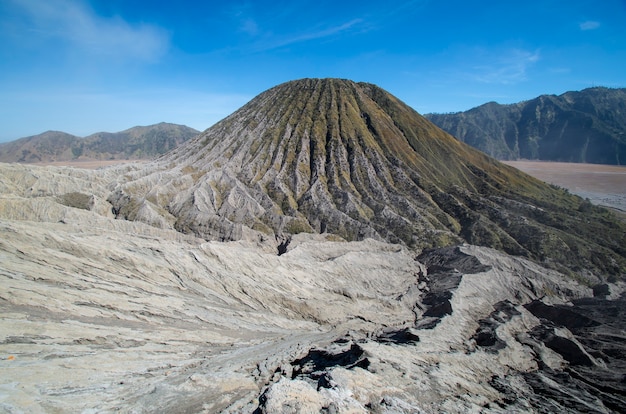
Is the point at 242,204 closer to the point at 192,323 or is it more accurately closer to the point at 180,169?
the point at 180,169

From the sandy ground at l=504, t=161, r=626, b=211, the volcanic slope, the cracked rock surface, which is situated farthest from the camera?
the sandy ground at l=504, t=161, r=626, b=211

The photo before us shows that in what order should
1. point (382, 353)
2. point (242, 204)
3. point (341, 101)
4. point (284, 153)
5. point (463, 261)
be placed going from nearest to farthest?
point (382, 353)
point (463, 261)
point (242, 204)
point (284, 153)
point (341, 101)

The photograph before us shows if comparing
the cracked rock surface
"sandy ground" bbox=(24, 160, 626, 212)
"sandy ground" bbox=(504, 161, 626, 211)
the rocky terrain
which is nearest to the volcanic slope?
the rocky terrain

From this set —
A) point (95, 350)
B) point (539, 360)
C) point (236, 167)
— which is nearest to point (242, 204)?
point (236, 167)

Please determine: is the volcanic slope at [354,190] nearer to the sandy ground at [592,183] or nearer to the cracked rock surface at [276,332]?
the cracked rock surface at [276,332]

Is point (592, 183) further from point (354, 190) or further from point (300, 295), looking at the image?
point (300, 295)

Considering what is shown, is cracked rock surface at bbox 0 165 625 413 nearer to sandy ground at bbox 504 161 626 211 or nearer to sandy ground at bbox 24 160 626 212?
sandy ground at bbox 24 160 626 212

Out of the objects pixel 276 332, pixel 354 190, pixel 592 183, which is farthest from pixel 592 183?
pixel 276 332
